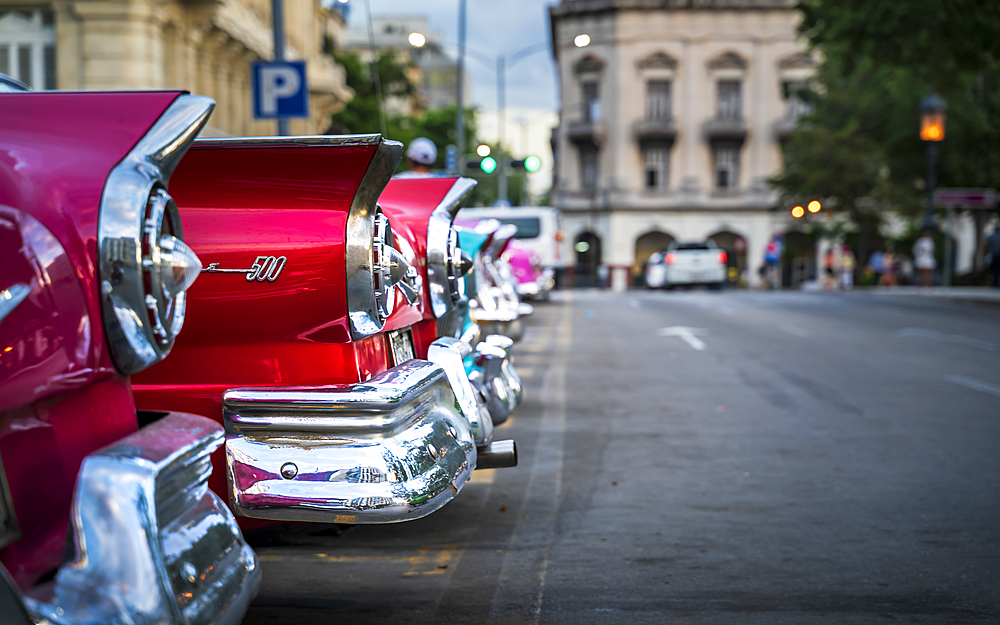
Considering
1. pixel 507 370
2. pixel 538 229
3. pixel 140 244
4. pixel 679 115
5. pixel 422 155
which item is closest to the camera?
pixel 140 244

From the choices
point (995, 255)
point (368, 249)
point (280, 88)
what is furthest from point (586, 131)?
point (368, 249)

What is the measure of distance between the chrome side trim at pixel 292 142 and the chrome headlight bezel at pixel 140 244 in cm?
91

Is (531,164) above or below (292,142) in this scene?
above

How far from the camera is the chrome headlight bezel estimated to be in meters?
1.95

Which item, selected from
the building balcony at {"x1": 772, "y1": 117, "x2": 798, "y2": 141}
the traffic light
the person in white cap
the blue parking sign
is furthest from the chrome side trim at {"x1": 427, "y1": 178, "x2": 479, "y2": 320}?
the building balcony at {"x1": 772, "y1": 117, "x2": 798, "y2": 141}

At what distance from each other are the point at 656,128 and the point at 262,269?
53.8m

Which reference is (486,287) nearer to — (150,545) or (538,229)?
(150,545)

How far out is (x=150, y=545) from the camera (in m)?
1.81

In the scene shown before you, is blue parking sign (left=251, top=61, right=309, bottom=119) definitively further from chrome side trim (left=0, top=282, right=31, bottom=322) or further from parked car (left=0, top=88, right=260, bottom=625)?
chrome side trim (left=0, top=282, right=31, bottom=322)

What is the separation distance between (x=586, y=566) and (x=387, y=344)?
129 cm

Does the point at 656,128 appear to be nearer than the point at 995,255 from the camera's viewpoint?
No

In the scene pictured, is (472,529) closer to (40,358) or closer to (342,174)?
(342,174)

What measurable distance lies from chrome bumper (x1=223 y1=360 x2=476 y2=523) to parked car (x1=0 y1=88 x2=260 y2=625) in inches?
26.4

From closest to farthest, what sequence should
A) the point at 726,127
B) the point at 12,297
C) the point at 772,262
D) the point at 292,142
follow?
the point at 12,297 < the point at 292,142 < the point at 772,262 < the point at 726,127
